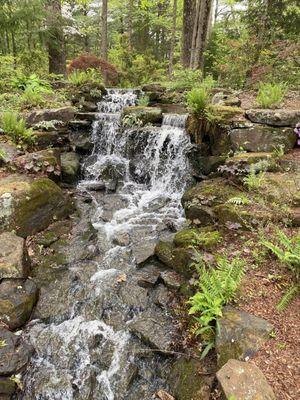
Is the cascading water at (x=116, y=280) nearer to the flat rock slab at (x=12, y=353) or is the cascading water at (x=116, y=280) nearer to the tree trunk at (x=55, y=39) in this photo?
the flat rock slab at (x=12, y=353)

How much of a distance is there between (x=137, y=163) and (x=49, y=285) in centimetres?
455

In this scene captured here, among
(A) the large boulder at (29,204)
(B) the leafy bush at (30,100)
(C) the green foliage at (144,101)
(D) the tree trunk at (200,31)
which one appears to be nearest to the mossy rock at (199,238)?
(A) the large boulder at (29,204)

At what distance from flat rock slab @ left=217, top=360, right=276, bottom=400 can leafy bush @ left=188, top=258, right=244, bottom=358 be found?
1.58ft

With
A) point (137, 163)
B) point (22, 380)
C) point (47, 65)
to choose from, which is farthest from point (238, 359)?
point (47, 65)

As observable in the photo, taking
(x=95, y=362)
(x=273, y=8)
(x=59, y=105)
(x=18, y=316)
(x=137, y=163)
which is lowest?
(x=95, y=362)

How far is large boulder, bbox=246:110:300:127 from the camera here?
696cm

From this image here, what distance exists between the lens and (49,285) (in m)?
4.79

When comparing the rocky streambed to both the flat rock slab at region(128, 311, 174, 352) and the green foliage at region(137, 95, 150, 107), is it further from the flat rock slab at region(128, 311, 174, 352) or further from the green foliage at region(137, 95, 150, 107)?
the green foliage at region(137, 95, 150, 107)

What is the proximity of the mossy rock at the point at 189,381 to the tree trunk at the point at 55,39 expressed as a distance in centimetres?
1270

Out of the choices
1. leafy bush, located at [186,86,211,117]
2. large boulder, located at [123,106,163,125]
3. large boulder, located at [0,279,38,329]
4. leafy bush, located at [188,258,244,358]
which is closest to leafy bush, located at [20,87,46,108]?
large boulder, located at [123,106,163,125]

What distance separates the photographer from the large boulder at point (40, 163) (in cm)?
652

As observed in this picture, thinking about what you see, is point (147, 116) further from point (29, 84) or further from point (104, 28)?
point (104, 28)

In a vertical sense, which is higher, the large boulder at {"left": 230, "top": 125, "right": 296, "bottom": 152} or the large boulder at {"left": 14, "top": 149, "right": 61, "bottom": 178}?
the large boulder at {"left": 230, "top": 125, "right": 296, "bottom": 152}

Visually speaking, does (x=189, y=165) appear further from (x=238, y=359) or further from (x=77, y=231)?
(x=238, y=359)
